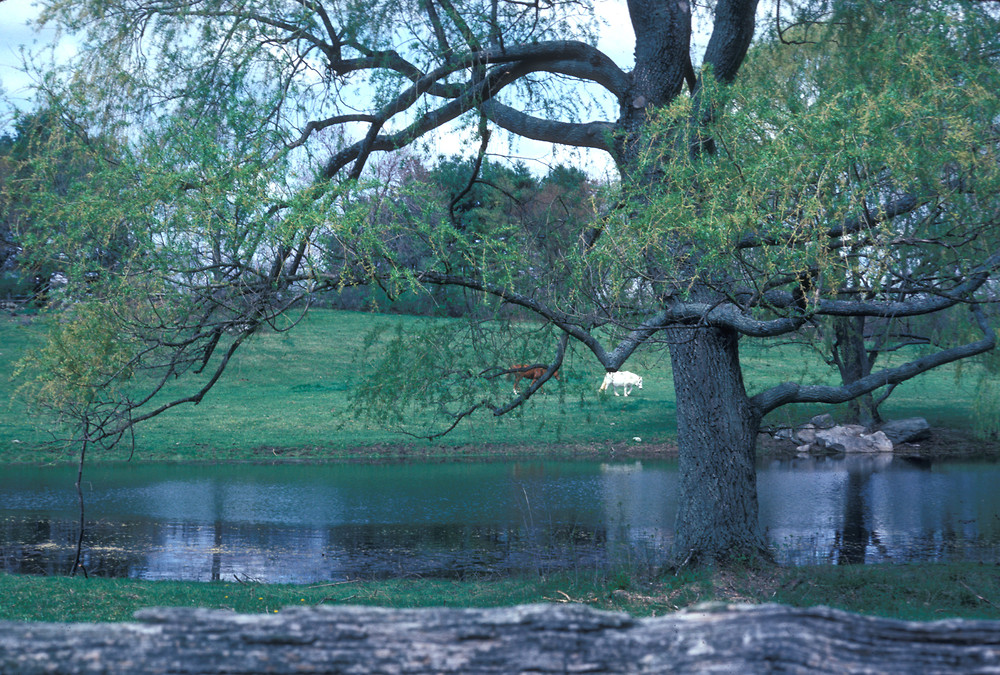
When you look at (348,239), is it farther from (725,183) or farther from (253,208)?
(725,183)

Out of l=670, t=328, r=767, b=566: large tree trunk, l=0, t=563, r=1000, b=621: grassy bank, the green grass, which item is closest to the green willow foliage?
l=670, t=328, r=767, b=566: large tree trunk

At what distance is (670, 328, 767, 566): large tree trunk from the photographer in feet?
30.7

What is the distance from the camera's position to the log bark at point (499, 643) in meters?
1.23

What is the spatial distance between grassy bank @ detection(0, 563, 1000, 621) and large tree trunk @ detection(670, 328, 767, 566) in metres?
0.46

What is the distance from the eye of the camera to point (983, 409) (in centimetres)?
1859

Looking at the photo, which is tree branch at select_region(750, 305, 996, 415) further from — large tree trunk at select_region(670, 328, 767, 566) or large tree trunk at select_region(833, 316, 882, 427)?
large tree trunk at select_region(833, 316, 882, 427)

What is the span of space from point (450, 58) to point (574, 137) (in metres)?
2.26

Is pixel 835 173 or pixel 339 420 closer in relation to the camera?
pixel 835 173

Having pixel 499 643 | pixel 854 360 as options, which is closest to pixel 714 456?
pixel 499 643

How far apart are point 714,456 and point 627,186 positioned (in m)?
3.85

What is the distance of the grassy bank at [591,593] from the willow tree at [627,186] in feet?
2.84

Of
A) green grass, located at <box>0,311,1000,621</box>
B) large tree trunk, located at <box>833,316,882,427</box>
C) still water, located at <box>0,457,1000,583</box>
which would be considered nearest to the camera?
green grass, located at <box>0,311,1000,621</box>

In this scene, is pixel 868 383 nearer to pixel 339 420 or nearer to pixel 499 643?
pixel 499 643

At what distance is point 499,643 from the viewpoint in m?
1.25
